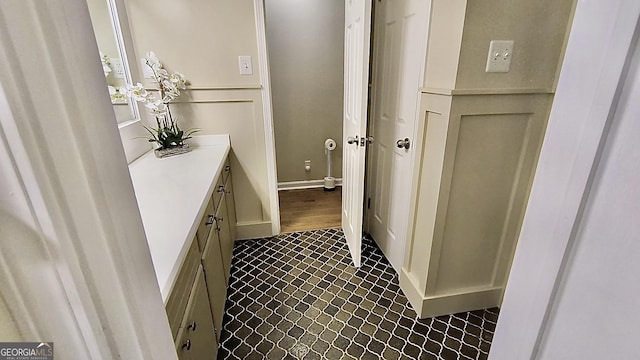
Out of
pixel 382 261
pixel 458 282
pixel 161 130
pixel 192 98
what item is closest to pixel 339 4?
pixel 192 98

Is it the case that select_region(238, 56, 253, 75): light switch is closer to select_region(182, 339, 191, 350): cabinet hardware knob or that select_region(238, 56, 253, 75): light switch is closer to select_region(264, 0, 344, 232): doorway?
select_region(264, 0, 344, 232): doorway

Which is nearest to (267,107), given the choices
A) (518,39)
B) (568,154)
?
(518,39)

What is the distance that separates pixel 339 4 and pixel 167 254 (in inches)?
120

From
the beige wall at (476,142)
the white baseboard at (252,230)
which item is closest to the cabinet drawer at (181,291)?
the beige wall at (476,142)

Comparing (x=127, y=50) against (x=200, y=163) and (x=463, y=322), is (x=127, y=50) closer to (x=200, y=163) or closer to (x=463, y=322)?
(x=200, y=163)

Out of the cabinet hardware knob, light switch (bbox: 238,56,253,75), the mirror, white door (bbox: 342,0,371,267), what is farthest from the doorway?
the cabinet hardware knob

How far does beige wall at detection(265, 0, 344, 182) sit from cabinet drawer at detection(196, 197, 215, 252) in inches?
79.8

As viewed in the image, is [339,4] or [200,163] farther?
[339,4]

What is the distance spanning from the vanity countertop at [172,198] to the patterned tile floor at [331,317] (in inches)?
31.8

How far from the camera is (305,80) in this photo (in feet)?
10.4

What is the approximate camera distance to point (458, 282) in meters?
1.61

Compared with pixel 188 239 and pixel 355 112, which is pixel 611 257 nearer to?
pixel 188 239

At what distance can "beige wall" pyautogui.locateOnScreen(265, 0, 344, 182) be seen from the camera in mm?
3008

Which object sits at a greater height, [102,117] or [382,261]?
[102,117]
